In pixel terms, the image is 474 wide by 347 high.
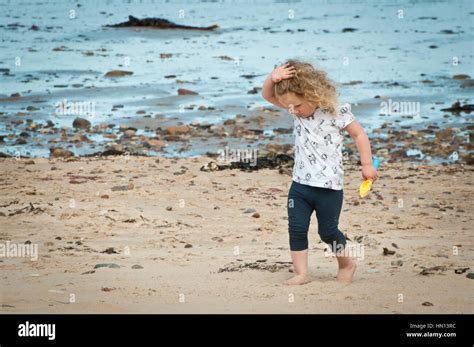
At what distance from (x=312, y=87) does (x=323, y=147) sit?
393 mm

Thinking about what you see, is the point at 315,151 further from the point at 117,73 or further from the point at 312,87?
the point at 117,73

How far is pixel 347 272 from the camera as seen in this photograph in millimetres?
5523

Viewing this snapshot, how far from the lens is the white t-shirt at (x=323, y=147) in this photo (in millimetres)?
5426

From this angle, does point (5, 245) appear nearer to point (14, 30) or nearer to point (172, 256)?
point (172, 256)

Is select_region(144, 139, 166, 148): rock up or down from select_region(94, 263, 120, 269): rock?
down

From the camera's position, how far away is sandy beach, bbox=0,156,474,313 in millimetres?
5074

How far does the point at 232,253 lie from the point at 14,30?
1951cm

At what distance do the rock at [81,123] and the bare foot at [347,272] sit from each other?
7.92m

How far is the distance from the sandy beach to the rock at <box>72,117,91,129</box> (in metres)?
2.57

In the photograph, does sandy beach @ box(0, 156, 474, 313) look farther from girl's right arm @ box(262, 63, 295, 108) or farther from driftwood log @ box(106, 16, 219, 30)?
driftwood log @ box(106, 16, 219, 30)

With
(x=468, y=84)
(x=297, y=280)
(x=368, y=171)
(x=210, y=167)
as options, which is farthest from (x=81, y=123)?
(x=368, y=171)

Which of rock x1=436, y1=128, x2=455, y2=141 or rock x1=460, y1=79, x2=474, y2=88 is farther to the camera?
rock x1=460, y1=79, x2=474, y2=88

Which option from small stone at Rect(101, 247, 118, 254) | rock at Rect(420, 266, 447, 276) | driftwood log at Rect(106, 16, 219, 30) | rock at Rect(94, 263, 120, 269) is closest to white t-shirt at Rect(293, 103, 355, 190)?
rock at Rect(420, 266, 447, 276)

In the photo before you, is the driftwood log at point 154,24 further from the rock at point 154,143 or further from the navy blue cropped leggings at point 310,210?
the navy blue cropped leggings at point 310,210
